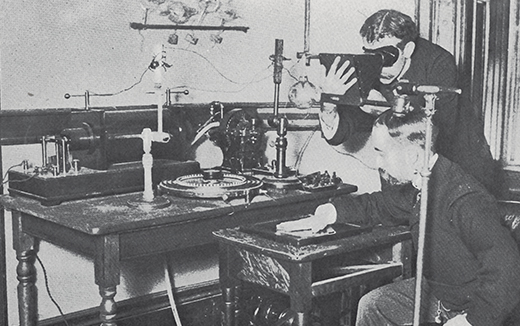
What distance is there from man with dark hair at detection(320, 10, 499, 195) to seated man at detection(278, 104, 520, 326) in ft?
2.64

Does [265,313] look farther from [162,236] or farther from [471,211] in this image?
[471,211]

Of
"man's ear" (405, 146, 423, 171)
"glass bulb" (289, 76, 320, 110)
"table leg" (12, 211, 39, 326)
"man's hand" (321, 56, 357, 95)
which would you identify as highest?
"man's hand" (321, 56, 357, 95)

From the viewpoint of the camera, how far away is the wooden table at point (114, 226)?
3131mm

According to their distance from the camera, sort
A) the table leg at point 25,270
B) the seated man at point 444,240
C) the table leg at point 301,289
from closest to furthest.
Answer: the seated man at point 444,240 → the table leg at point 301,289 → the table leg at point 25,270

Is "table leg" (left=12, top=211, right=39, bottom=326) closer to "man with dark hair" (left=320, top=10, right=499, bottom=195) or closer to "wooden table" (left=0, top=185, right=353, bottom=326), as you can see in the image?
"wooden table" (left=0, top=185, right=353, bottom=326)

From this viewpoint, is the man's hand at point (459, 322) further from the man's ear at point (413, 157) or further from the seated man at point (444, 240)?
the man's ear at point (413, 157)

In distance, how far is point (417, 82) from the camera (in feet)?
13.6

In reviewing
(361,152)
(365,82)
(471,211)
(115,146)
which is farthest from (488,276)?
(361,152)

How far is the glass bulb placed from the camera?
15.6ft

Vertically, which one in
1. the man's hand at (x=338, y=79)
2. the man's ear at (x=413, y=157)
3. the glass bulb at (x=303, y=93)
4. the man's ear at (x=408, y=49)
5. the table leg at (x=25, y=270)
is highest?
the man's ear at (x=408, y=49)

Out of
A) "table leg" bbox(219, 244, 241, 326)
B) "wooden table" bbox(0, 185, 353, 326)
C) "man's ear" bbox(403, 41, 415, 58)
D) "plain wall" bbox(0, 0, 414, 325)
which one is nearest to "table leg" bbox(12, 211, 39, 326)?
"wooden table" bbox(0, 185, 353, 326)

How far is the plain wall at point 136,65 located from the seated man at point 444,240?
1499mm

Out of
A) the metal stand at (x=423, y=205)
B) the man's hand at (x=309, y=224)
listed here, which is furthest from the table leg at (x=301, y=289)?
the metal stand at (x=423, y=205)

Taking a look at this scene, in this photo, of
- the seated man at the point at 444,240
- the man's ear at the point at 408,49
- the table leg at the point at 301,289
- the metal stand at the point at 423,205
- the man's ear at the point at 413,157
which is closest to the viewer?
the metal stand at the point at 423,205
